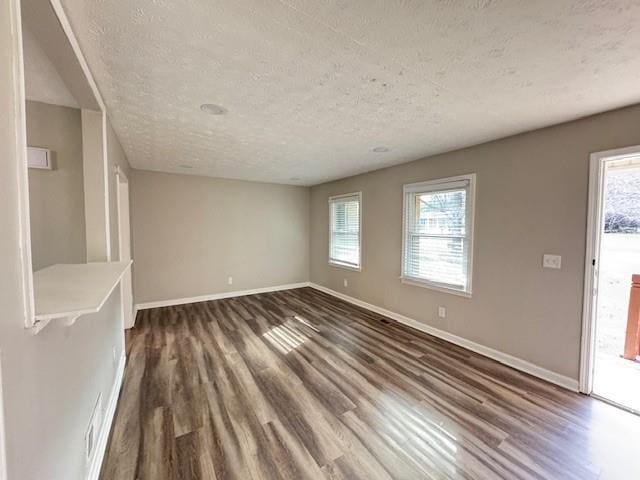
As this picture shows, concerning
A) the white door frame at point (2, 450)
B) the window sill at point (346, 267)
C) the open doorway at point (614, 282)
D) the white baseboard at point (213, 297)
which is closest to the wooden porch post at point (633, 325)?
the open doorway at point (614, 282)

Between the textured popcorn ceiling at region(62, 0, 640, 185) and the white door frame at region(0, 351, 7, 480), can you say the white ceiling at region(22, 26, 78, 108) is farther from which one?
the white door frame at region(0, 351, 7, 480)

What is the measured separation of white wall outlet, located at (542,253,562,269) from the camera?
2496mm

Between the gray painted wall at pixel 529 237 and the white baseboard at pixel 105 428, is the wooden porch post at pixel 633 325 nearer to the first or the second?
the gray painted wall at pixel 529 237

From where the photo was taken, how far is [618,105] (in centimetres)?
209

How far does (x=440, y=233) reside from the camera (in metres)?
3.51

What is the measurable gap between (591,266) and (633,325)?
1.42 metres

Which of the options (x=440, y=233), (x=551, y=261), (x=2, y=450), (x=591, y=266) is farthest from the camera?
(x=440, y=233)

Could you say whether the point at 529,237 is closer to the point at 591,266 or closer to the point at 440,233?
the point at 591,266

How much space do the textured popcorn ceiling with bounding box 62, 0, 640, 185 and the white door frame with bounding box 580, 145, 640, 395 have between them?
0.50m

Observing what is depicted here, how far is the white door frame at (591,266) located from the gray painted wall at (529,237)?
0.14 feet

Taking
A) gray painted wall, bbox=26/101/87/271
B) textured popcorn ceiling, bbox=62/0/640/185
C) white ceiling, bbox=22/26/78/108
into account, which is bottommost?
gray painted wall, bbox=26/101/87/271

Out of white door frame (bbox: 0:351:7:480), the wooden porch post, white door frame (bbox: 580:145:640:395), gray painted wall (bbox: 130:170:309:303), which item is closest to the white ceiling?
white door frame (bbox: 0:351:7:480)

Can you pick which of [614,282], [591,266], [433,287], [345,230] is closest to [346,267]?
[345,230]

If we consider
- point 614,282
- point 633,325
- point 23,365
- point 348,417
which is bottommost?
point 348,417
